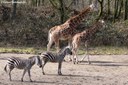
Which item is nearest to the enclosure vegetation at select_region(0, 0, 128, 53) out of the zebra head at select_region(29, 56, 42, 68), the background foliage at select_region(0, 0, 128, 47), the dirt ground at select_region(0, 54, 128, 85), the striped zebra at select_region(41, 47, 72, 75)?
the background foliage at select_region(0, 0, 128, 47)

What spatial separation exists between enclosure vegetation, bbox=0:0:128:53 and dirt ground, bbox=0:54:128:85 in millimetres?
6239

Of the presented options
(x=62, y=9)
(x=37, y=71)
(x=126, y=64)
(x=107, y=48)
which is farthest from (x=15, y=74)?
(x=62, y=9)

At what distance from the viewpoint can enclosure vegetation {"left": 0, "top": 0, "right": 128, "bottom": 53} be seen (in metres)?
23.8

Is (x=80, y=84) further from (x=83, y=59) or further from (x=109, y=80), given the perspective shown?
(x=83, y=59)

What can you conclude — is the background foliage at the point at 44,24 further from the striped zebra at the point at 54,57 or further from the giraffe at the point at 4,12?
the striped zebra at the point at 54,57

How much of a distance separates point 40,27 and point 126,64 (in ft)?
32.8

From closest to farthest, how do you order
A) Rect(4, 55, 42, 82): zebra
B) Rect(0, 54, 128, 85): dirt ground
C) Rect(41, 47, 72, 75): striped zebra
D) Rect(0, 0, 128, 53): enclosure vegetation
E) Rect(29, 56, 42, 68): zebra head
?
Rect(4, 55, 42, 82): zebra < Rect(29, 56, 42, 68): zebra head < Rect(0, 54, 128, 85): dirt ground < Rect(41, 47, 72, 75): striped zebra < Rect(0, 0, 128, 53): enclosure vegetation

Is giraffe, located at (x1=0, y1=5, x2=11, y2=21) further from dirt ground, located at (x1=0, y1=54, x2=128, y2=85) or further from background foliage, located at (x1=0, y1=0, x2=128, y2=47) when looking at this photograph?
dirt ground, located at (x1=0, y1=54, x2=128, y2=85)

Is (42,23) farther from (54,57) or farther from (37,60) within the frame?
(37,60)

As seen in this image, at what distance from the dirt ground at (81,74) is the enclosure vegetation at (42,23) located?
624cm

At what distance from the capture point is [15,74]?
14.4m

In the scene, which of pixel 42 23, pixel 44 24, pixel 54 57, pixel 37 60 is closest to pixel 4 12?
pixel 42 23

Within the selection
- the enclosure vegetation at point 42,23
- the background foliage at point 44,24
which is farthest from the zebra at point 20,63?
the enclosure vegetation at point 42,23

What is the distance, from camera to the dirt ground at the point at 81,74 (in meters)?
13.3
